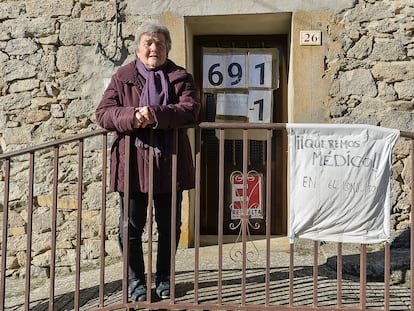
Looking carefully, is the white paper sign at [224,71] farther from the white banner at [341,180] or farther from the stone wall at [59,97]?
the white banner at [341,180]

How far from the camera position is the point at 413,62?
14.4ft

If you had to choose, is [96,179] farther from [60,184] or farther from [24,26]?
[24,26]

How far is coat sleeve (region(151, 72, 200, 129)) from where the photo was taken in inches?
111

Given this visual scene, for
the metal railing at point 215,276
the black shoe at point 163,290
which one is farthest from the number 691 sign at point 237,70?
the black shoe at point 163,290

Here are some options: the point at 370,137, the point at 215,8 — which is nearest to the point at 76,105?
the point at 215,8

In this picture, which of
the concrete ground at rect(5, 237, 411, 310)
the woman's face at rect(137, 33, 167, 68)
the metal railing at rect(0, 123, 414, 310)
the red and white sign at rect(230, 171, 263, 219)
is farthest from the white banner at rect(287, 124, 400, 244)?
the red and white sign at rect(230, 171, 263, 219)

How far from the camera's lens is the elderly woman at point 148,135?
115 inches

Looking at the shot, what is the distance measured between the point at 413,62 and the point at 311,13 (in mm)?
967

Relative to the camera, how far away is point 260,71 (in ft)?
16.2

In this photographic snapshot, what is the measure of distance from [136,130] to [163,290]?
99cm

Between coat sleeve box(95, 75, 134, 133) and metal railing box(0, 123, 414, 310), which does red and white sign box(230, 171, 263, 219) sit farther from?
coat sleeve box(95, 75, 134, 133)

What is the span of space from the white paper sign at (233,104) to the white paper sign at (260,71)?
0.17m

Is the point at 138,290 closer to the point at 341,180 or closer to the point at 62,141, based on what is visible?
the point at 62,141

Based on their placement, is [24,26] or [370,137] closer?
[370,137]
